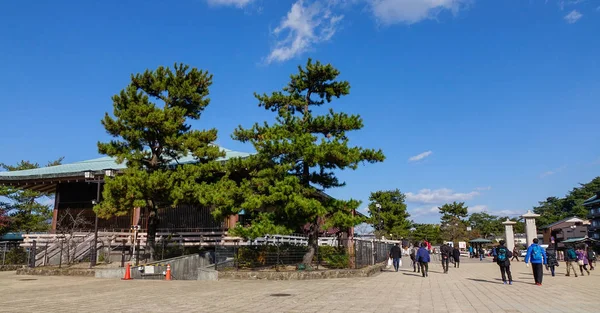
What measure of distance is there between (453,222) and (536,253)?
57563mm

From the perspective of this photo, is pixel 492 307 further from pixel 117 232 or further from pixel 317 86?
pixel 117 232

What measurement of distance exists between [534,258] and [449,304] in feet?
21.7

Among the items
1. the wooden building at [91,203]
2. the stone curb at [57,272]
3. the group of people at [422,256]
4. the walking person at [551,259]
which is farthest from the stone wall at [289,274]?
the walking person at [551,259]

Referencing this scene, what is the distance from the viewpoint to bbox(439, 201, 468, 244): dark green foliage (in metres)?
67.7

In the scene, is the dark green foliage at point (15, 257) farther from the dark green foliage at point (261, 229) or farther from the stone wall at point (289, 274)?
the dark green foliage at point (261, 229)

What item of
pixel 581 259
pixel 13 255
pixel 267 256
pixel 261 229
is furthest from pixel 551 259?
pixel 13 255

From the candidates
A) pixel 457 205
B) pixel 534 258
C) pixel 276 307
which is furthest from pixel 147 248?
pixel 457 205

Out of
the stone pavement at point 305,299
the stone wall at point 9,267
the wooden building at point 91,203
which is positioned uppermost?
the wooden building at point 91,203

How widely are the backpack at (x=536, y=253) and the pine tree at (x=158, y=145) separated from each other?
509 inches

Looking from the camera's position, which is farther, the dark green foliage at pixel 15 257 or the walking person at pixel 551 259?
the dark green foliage at pixel 15 257

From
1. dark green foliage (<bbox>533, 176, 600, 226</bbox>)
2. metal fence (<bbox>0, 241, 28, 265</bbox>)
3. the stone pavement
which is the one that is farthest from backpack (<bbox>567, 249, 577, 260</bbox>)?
dark green foliage (<bbox>533, 176, 600, 226</bbox>)

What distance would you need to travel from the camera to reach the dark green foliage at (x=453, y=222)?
67688mm

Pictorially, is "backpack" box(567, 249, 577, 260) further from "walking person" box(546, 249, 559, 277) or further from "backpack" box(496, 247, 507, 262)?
"backpack" box(496, 247, 507, 262)

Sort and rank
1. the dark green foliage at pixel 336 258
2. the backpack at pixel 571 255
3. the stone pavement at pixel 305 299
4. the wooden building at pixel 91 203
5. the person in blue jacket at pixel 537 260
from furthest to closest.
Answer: the wooden building at pixel 91 203, the dark green foliage at pixel 336 258, the backpack at pixel 571 255, the person in blue jacket at pixel 537 260, the stone pavement at pixel 305 299
